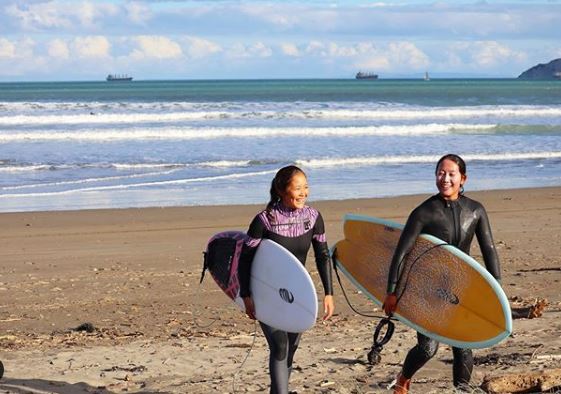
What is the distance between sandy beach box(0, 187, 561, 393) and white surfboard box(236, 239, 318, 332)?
2.55 feet

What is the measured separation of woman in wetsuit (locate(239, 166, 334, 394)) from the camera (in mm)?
4789

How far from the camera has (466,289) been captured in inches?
193

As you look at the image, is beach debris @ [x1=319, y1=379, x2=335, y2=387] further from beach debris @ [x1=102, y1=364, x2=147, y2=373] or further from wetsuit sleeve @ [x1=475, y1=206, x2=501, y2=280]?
wetsuit sleeve @ [x1=475, y1=206, x2=501, y2=280]

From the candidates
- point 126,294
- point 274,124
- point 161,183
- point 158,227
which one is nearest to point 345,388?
point 126,294

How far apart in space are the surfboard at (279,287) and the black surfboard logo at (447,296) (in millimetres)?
641

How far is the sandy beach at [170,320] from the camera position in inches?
229

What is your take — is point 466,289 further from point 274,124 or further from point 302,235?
point 274,124

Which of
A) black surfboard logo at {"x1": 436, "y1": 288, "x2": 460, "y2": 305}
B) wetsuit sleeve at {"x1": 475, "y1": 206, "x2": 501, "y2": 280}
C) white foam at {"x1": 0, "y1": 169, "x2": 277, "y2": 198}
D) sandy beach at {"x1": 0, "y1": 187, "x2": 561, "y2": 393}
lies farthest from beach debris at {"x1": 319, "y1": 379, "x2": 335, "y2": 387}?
white foam at {"x1": 0, "y1": 169, "x2": 277, "y2": 198}

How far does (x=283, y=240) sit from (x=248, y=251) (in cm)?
21

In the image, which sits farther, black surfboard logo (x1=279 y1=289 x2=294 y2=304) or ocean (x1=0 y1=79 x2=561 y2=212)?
ocean (x1=0 y1=79 x2=561 y2=212)

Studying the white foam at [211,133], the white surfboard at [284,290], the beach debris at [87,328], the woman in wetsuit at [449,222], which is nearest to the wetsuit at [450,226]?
the woman in wetsuit at [449,222]

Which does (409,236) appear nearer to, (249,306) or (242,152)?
(249,306)

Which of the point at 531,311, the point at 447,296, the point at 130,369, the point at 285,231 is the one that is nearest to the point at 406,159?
the point at 531,311

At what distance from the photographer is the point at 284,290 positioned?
4.96 meters
